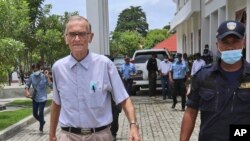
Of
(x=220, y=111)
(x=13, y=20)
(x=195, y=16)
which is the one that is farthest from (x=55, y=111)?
(x=195, y=16)

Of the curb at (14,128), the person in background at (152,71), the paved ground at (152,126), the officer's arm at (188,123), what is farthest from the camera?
the person in background at (152,71)

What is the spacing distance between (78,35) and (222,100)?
4.11 feet

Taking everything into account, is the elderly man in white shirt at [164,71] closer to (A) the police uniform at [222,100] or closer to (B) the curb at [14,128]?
(B) the curb at [14,128]

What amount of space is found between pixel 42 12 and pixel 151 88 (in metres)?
7.42

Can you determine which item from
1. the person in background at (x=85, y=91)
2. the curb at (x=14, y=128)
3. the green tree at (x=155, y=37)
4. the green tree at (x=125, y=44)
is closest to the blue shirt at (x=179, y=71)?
the curb at (x=14, y=128)

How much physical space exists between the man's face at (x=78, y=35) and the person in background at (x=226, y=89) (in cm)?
98

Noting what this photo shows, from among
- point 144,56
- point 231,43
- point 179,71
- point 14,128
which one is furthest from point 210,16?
point 231,43

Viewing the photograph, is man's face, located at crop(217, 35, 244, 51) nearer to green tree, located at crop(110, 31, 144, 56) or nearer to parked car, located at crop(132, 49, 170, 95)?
parked car, located at crop(132, 49, 170, 95)

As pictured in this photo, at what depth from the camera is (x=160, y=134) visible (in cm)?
1071

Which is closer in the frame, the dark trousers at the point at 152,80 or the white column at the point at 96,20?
the white column at the point at 96,20

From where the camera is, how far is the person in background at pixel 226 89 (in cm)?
337

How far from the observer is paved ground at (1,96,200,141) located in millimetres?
10522

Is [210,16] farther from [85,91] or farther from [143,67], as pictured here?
[85,91]

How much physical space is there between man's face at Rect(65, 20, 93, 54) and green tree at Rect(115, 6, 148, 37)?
126m
